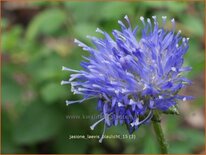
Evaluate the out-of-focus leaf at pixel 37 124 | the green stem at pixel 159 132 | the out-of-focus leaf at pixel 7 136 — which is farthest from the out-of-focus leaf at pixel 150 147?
the out-of-focus leaf at pixel 7 136

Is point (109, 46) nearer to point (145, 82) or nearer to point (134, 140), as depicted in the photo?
point (145, 82)

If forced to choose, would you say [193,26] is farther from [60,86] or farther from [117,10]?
[60,86]

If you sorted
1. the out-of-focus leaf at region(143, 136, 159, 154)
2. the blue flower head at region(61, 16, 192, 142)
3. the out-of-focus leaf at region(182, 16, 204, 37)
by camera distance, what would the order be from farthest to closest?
1. the out-of-focus leaf at region(182, 16, 204, 37)
2. the out-of-focus leaf at region(143, 136, 159, 154)
3. the blue flower head at region(61, 16, 192, 142)

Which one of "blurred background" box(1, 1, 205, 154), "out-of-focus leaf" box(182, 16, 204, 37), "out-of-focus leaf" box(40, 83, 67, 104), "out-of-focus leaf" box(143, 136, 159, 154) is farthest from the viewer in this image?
"out-of-focus leaf" box(182, 16, 204, 37)

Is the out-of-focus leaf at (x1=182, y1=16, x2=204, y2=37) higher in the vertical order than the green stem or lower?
higher

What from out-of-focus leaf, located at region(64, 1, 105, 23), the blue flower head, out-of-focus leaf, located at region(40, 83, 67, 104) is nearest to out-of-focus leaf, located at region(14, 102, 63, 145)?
out-of-focus leaf, located at region(40, 83, 67, 104)

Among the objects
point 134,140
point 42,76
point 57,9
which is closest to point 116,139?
point 134,140

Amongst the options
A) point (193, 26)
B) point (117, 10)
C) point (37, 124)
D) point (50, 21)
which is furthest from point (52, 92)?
point (193, 26)

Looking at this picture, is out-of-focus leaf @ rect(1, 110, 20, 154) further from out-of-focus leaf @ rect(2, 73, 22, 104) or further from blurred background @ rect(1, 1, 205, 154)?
out-of-focus leaf @ rect(2, 73, 22, 104)

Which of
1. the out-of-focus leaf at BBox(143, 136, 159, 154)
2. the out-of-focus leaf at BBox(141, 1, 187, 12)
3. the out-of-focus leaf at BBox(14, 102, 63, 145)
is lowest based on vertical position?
the out-of-focus leaf at BBox(143, 136, 159, 154)
